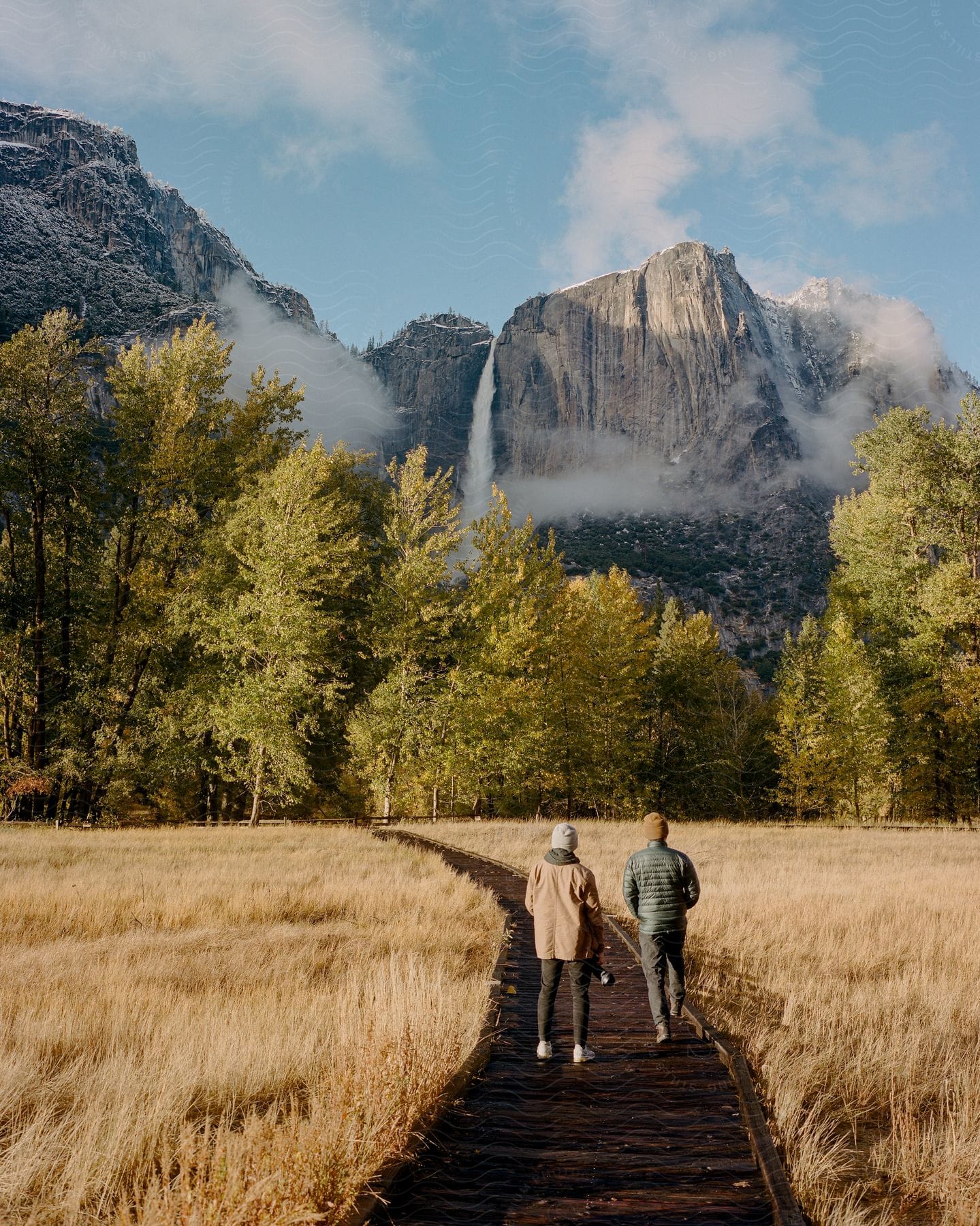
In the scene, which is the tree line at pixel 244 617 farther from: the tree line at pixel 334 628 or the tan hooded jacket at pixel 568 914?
the tan hooded jacket at pixel 568 914

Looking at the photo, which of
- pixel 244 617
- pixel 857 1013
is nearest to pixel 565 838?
pixel 857 1013

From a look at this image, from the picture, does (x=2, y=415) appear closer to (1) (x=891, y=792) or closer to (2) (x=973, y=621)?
(2) (x=973, y=621)

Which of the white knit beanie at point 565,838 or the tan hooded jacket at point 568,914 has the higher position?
the white knit beanie at point 565,838

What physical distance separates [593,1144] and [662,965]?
2.25m

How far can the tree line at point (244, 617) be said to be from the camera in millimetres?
23516

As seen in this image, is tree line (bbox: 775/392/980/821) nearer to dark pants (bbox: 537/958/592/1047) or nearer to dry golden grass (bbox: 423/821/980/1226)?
dry golden grass (bbox: 423/821/980/1226)

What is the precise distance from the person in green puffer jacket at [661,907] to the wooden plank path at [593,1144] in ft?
1.36

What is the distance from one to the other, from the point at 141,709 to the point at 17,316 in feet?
351

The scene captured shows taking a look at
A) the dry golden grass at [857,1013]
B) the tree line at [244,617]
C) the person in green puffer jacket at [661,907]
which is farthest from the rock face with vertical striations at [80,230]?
the person in green puffer jacket at [661,907]

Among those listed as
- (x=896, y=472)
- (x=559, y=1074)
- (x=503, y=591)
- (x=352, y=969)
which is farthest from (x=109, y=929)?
(x=896, y=472)

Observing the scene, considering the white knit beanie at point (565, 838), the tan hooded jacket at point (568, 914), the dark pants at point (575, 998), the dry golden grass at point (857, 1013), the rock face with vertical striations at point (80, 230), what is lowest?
the dry golden grass at point (857, 1013)

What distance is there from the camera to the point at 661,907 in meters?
6.32

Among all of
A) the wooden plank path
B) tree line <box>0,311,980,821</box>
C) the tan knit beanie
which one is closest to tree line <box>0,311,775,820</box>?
tree line <box>0,311,980,821</box>

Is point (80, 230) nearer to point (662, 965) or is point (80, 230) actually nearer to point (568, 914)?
point (568, 914)
